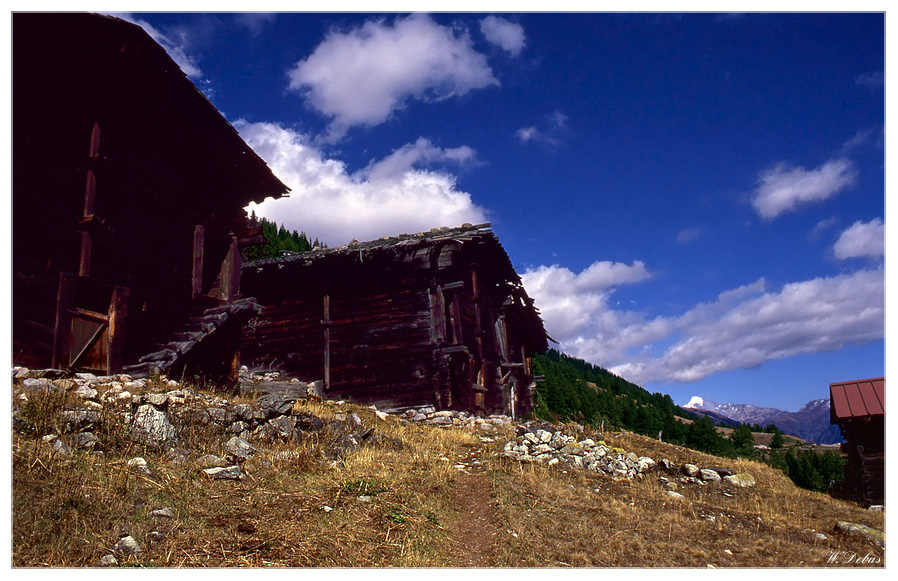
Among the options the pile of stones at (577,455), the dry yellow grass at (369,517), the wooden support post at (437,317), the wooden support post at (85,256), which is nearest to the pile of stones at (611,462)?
the pile of stones at (577,455)

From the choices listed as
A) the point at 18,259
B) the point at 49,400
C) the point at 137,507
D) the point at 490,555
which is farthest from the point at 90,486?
the point at 18,259

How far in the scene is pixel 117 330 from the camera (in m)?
9.99

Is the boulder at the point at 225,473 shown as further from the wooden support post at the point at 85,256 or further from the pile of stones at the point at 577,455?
the pile of stones at the point at 577,455

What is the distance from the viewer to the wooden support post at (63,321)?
8641mm

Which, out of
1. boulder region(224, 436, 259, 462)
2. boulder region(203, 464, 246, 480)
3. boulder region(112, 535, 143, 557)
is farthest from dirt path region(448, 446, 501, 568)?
boulder region(224, 436, 259, 462)

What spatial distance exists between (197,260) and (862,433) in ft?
90.1

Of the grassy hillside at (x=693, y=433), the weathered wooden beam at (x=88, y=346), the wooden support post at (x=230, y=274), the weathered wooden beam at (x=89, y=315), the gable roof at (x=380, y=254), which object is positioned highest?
the gable roof at (x=380, y=254)

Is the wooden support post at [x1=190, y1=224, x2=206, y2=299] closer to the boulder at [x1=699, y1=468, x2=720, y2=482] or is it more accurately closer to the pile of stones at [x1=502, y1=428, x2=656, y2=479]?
the pile of stones at [x1=502, y1=428, x2=656, y2=479]

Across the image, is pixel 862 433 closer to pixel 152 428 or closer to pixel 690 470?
pixel 690 470

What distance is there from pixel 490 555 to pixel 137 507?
373cm

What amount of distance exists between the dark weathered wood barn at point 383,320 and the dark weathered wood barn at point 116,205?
5.75m

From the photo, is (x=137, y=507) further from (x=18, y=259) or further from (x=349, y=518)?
(x=18, y=259)

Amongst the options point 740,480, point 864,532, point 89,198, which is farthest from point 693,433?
point 89,198

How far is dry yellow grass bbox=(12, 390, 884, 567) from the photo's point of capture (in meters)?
4.91
